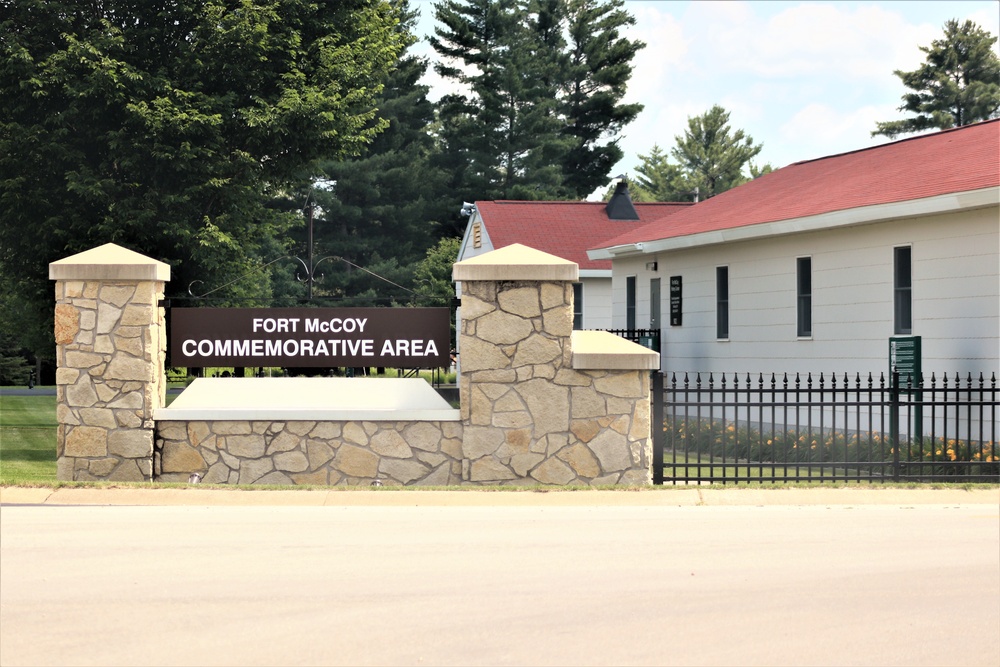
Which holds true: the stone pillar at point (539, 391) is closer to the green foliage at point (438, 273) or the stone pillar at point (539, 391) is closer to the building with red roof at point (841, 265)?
the building with red roof at point (841, 265)

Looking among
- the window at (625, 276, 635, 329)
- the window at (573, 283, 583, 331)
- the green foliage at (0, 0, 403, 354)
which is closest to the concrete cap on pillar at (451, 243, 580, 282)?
the green foliage at (0, 0, 403, 354)

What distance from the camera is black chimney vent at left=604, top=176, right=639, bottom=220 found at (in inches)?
1539

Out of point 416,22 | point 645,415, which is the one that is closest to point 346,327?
point 645,415

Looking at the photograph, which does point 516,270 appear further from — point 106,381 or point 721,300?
point 721,300

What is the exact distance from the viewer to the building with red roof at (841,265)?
17.9m

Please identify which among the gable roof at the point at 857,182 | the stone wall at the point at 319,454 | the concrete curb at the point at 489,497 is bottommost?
the concrete curb at the point at 489,497

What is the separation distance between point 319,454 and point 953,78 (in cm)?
4965

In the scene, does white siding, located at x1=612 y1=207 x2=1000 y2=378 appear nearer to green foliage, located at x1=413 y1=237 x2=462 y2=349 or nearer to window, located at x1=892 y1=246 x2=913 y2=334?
window, located at x1=892 y1=246 x2=913 y2=334

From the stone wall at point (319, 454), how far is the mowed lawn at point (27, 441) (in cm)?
170

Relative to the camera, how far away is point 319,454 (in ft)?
44.7

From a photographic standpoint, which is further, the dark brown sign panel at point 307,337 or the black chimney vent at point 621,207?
the black chimney vent at point 621,207

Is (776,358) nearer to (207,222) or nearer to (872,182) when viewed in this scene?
(872,182)

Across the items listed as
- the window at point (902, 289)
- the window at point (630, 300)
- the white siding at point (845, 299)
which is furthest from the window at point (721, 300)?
the window at point (902, 289)

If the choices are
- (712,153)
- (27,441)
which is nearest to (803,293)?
(27,441)
